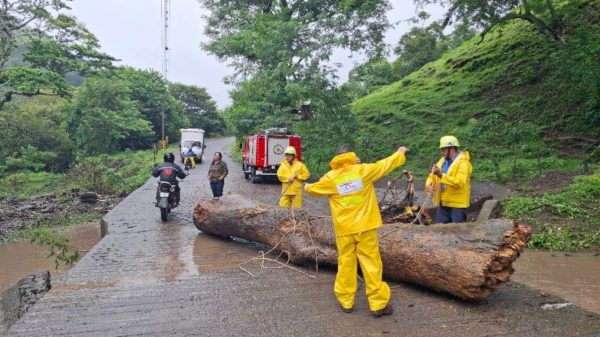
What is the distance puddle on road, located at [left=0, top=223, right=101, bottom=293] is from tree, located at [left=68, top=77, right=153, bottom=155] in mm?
23492

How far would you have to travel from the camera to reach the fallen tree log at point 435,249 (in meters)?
4.45

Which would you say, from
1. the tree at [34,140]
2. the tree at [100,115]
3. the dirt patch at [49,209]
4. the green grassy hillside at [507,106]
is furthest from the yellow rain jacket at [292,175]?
the tree at [100,115]

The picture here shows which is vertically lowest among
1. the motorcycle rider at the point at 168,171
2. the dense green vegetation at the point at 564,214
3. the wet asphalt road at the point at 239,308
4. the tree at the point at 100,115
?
the wet asphalt road at the point at 239,308

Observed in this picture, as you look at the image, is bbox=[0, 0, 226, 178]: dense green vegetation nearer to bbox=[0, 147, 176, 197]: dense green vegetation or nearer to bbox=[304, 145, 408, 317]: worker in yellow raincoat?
bbox=[0, 147, 176, 197]: dense green vegetation

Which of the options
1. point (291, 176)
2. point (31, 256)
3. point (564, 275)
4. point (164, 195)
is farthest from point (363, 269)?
point (31, 256)

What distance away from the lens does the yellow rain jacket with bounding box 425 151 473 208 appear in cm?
552

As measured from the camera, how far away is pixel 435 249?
4852mm

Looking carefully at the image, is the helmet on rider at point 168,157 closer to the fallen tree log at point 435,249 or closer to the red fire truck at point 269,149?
the fallen tree log at point 435,249

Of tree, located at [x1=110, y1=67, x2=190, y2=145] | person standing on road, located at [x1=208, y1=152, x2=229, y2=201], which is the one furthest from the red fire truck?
tree, located at [x1=110, y1=67, x2=190, y2=145]

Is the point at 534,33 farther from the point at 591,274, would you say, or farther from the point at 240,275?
the point at 240,275

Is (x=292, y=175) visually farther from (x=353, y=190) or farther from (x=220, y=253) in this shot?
(x=353, y=190)

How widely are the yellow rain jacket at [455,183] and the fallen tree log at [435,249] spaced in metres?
0.65

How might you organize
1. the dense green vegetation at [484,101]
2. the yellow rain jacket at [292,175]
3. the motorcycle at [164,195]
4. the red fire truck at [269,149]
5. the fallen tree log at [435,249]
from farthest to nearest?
the red fire truck at [269,149] < the dense green vegetation at [484,101] < the motorcycle at [164,195] < the yellow rain jacket at [292,175] < the fallen tree log at [435,249]

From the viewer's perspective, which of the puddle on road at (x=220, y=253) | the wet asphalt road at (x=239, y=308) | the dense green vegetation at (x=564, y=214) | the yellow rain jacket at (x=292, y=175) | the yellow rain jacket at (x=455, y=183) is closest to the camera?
the wet asphalt road at (x=239, y=308)
